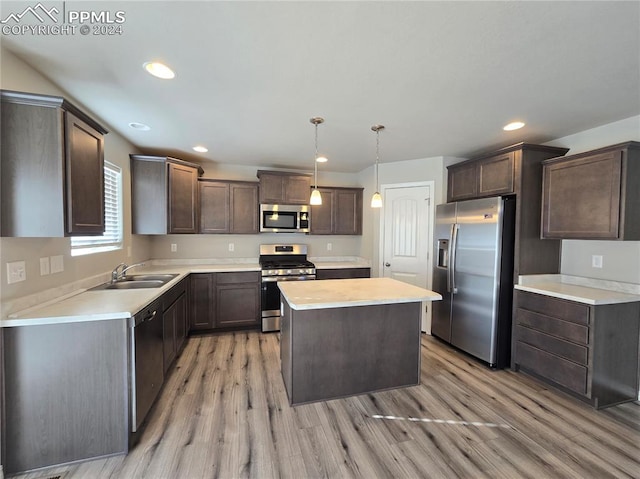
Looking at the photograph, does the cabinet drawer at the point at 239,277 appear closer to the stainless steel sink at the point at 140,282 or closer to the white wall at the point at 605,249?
the stainless steel sink at the point at 140,282

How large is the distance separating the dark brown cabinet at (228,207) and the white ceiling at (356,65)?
1.27 metres

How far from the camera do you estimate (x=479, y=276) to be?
3041mm

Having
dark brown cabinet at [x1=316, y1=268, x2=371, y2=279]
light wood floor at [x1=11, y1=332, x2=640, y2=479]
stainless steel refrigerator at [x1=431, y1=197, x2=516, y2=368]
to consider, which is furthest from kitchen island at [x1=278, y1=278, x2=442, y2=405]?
dark brown cabinet at [x1=316, y1=268, x2=371, y2=279]

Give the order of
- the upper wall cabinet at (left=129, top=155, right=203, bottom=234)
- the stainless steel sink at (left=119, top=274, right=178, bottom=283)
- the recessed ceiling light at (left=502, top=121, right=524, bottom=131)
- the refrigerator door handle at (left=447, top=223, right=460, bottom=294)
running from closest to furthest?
the recessed ceiling light at (left=502, top=121, right=524, bottom=131) → the stainless steel sink at (left=119, top=274, right=178, bottom=283) → the refrigerator door handle at (left=447, top=223, right=460, bottom=294) → the upper wall cabinet at (left=129, top=155, right=203, bottom=234)

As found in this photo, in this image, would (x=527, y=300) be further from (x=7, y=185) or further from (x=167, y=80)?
(x=7, y=185)

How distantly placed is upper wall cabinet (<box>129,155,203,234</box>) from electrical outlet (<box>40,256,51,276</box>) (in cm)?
150

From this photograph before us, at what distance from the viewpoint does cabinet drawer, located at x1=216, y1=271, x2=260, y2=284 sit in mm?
3754

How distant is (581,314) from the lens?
2.32 meters

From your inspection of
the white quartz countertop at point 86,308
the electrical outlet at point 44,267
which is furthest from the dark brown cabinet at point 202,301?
the electrical outlet at point 44,267

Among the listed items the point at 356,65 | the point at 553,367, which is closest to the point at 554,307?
the point at 553,367

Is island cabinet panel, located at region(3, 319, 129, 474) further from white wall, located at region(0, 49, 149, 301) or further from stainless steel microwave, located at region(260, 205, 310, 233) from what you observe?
stainless steel microwave, located at region(260, 205, 310, 233)

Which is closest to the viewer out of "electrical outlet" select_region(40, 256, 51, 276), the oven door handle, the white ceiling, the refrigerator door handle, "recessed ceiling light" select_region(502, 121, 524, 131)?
the white ceiling

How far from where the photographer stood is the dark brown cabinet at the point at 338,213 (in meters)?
4.52

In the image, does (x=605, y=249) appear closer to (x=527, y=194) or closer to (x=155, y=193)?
(x=527, y=194)
